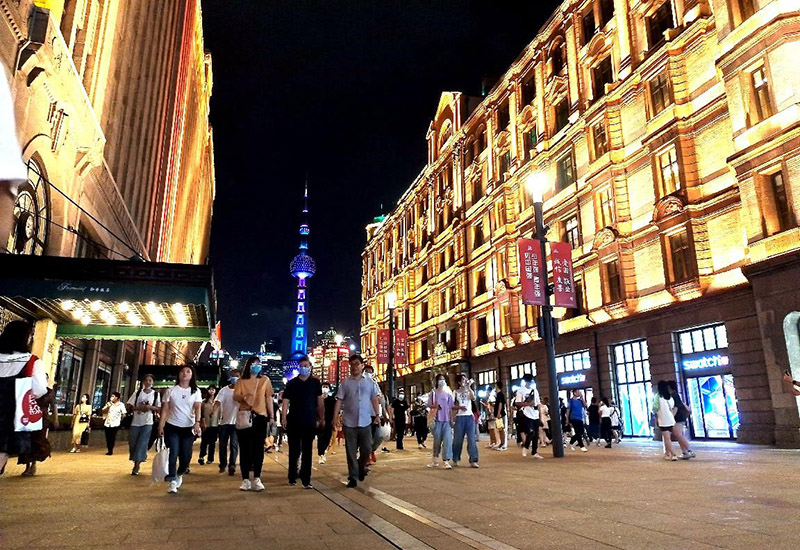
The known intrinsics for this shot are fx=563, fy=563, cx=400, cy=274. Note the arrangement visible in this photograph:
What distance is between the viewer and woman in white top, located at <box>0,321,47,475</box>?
470 cm

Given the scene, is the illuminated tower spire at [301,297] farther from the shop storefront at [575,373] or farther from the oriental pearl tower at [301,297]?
the shop storefront at [575,373]

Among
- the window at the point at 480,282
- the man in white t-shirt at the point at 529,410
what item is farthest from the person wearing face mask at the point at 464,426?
the window at the point at 480,282

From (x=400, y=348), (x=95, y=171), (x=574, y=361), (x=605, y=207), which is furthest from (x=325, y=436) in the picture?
(x=400, y=348)

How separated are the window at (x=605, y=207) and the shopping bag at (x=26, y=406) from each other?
24527mm

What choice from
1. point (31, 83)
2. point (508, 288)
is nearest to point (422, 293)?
point (508, 288)

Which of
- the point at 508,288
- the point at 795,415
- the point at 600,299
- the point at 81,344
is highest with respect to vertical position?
the point at 508,288

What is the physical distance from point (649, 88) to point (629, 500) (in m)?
22.1

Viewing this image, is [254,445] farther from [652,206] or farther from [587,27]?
[587,27]

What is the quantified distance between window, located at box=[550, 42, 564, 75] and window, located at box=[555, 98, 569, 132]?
190 centimetres

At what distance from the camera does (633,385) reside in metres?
24.1

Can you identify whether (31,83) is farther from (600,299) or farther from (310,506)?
(600,299)

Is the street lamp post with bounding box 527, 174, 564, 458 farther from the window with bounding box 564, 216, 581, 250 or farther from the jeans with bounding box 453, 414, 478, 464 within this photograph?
the window with bounding box 564, 216, 581, 250

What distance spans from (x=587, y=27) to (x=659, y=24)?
18.4 feet

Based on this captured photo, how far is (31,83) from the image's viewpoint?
13203 mm
